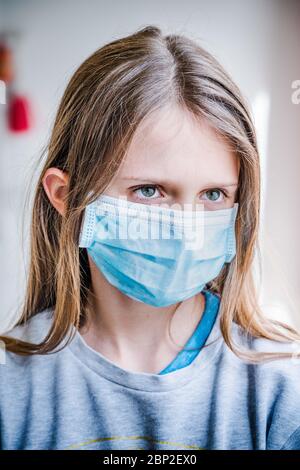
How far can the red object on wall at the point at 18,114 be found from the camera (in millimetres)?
965

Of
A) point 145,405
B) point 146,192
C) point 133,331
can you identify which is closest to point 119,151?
point 146,192

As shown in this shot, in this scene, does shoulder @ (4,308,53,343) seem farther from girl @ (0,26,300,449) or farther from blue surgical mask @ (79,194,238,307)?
blue surgical mask @ (79,194,238,307)

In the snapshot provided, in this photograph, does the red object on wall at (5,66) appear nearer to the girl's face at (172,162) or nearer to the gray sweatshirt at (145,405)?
the girl's face at (172,162)

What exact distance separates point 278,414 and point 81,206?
515 mm

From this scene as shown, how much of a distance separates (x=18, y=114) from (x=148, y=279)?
0.39 m

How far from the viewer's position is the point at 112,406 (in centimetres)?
96

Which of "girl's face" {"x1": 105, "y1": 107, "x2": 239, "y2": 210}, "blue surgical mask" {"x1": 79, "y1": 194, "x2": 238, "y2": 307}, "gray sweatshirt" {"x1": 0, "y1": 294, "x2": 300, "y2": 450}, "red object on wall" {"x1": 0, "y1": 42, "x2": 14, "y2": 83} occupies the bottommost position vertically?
"gray sweatshirt" {"x1": 0, "y1": 294, "x2": 300, "y2": 450}

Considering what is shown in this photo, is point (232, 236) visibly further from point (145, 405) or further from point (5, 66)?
point (5, 66)

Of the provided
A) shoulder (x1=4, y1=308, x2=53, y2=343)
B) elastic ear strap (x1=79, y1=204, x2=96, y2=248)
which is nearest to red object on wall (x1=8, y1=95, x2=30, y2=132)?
elastic ear strap (x1=79, y1=204, x2=96, y2=248)

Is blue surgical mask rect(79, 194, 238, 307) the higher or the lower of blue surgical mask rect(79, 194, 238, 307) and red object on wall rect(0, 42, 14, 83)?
the lower

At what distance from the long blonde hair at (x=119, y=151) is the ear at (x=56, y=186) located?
0.01m

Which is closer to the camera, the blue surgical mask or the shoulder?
the blue surgical mask

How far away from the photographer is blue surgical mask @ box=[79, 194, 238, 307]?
0.89 m
